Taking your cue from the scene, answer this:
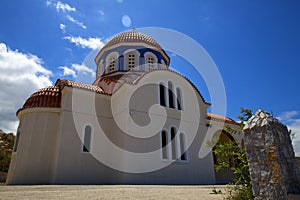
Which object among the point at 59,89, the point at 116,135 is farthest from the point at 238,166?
the point at 59,89

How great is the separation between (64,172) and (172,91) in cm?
793

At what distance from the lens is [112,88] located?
13922mm

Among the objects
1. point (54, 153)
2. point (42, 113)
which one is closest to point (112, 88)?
point (42, 113)

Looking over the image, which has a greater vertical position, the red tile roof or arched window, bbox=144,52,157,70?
arched window, bbox=144,52,157,70

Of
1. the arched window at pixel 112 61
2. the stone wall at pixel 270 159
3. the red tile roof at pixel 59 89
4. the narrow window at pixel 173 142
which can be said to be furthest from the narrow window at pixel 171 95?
the stone wall at pixel 270 159

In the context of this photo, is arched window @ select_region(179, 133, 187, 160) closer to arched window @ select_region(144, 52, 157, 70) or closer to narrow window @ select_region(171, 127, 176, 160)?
narrow window @ select_region(171, 127, 176, 160)

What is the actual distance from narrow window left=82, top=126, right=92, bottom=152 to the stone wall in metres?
9.78

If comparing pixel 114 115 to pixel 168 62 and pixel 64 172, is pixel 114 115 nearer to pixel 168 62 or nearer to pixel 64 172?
pixel 64 172

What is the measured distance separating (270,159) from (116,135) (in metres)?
9.88

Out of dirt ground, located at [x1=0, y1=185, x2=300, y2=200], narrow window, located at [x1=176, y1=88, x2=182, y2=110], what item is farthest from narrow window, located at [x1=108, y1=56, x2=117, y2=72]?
dirt ground, located at [x1=0, y1=185, x2=300, y2=200]

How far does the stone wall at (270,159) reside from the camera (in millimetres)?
2654

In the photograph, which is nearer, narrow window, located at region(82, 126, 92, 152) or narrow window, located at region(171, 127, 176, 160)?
narrow window, located at region(82, 126, 92, 152)

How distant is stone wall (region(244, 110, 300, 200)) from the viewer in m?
2.65

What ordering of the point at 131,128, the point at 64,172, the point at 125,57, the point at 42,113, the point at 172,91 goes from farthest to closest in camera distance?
the point at 125,57, the point at 172,91, the point at 42,113, the point at 131,128, the point at 64,172
